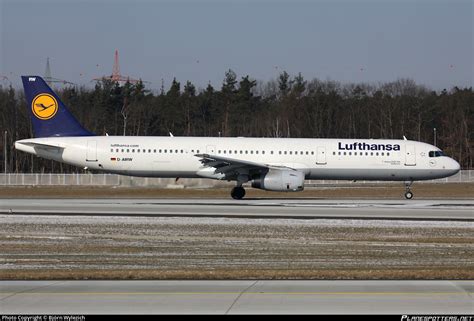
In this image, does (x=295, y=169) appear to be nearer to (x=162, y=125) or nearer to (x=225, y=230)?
(x=225, y=230)

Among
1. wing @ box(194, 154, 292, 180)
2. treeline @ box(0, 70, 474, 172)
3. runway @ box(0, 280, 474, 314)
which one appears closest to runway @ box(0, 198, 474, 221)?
wing @ box(194, 154, 292, 180)

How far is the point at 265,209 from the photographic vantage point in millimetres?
30281

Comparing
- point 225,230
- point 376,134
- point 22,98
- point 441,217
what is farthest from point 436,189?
point 22,98

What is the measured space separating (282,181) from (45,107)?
43.8ft

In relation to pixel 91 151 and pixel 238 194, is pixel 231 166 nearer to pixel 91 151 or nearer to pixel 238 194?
pixel 238 194

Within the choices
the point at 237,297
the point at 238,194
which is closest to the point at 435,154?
the point at 238,194

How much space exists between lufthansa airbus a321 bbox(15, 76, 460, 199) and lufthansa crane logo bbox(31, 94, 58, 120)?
0.05 m

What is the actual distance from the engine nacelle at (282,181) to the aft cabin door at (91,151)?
8.78 m

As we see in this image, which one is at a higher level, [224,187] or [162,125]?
[162,125]

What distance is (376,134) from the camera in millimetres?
84562

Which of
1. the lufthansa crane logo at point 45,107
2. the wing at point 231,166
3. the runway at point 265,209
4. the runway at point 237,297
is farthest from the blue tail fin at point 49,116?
the runway at point 237,297

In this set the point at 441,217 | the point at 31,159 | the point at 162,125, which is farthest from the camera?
the point at 162,125

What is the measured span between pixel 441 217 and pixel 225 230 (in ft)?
29.8

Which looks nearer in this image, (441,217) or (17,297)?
(17,297)
